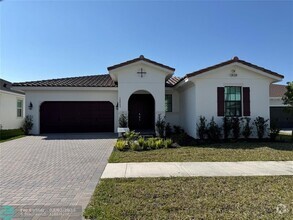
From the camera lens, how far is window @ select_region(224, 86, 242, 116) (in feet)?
44.7

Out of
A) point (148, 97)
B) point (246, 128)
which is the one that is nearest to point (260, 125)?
point (246, 128)

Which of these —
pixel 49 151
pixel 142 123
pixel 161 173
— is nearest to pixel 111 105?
pixel 142 123

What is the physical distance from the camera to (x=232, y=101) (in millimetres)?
13672

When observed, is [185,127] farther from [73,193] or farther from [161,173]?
[73,193]

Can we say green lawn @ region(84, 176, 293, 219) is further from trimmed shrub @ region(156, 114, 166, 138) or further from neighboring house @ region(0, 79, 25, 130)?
neighboring house @ region(0, 79, 25, 130)

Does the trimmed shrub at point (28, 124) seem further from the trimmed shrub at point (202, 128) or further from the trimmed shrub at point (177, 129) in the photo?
the trimmed shrub at point (202, 128)

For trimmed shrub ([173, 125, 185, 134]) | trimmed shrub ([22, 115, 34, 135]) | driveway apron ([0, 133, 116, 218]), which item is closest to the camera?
driveway apron ([0, 133, 116, 218])

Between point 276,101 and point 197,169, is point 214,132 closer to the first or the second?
point 197,169

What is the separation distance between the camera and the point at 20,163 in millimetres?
8023

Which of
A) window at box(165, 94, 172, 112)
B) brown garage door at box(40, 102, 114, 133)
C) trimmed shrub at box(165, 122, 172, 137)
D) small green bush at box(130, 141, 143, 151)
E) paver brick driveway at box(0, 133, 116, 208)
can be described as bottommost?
paver brick driveway at box(0, 133, 116, 208)

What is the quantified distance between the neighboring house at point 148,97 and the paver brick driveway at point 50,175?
576cm

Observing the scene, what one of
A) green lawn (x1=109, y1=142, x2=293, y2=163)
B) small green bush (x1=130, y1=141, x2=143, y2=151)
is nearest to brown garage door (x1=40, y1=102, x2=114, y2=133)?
small green bush (x1=130, y1=141, x2=143, y2=151)

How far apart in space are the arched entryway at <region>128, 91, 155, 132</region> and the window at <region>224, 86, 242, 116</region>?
21.2 ft

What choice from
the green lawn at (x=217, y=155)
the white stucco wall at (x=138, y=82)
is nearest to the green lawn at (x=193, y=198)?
the green lawn at (x=217, y=155)
